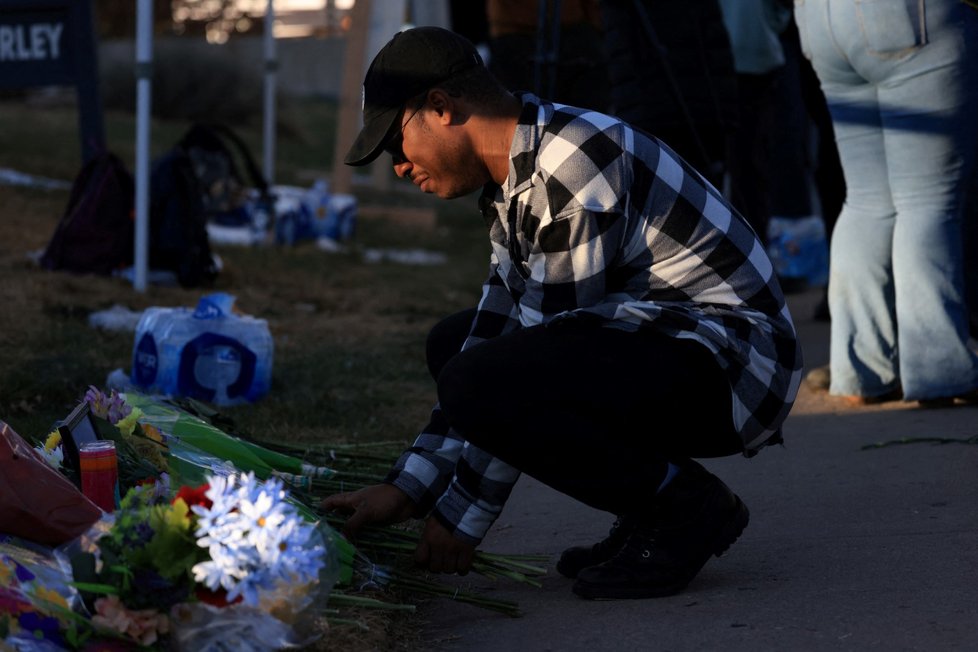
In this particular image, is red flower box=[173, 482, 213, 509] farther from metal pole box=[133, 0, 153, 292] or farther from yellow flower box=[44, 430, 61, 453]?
metal pole box=[133, 0, 153, 292]

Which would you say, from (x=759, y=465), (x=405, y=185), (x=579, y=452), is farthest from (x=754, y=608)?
(x=405, y=185)

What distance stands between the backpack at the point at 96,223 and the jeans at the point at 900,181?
351 centimetres

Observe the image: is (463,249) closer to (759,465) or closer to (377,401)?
(377,401)

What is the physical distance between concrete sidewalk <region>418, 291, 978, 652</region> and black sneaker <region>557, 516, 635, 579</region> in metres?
0.03

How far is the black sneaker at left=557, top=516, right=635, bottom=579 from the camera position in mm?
2768

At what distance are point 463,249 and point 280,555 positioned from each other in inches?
305

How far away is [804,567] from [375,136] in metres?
1.22

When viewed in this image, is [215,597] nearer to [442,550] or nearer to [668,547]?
[442,550]

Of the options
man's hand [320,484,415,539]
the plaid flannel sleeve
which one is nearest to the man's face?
the plaid flannel sleeve

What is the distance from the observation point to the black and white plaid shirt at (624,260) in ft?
8.05

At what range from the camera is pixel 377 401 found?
4590 mm

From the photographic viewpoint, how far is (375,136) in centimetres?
248

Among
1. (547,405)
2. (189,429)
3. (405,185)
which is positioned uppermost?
(547,405)

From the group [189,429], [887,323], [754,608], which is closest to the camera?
[754,608]
